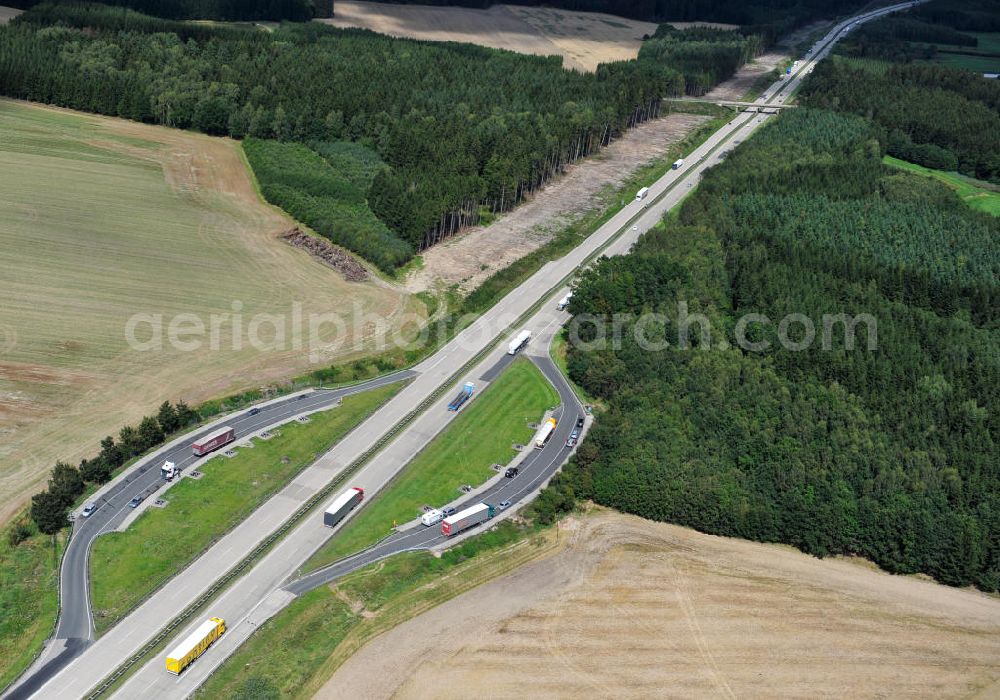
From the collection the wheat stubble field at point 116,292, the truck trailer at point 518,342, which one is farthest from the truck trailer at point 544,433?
the wheat stubble field at point 116,292

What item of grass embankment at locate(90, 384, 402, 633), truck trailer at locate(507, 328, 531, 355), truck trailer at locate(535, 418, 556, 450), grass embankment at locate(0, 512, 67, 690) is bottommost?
grass embankment at locate(0, 512, 67, 690)

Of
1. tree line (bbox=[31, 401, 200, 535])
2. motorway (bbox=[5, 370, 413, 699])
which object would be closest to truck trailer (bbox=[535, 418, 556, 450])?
motorway (bbox=[5, 370, 413, 699])

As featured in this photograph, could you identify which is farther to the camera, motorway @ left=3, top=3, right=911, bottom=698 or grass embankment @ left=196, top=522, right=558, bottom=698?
grass embankment @ left=196, top=522, right=558, bottom=698

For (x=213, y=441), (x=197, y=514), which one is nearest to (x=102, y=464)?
(x=213, y=441)

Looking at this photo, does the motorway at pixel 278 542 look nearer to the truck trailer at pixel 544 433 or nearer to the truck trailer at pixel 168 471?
the truck trailer at pixel 168 471

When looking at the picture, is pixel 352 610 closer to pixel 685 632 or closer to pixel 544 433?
pixel 685 632

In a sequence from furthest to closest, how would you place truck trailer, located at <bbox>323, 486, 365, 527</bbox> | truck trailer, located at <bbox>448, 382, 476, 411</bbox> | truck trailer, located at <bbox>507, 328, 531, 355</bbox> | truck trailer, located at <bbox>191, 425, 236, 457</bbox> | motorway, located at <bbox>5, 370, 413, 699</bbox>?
truck trailer, located at <bbox>507, 328, 531, 355</bbox>, truck trailer, located at <bbox>448, 382, 476, 411</bbox>, truck trailer, located at <bbox>191, 425, 236, 457</bbox>, truck trailer, located at <bbox>323, 486, 365, 527</bbox>, motorway, located at <bbox>5, 370, 413, 699</bbox>

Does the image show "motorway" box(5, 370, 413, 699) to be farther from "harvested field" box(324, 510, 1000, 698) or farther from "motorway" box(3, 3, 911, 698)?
"harvested field" box(324, 510, 1000, 698)

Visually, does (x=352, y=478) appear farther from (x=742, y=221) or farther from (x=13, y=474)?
(x=742, y=221)

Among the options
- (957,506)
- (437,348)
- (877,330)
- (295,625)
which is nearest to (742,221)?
(877,330)
